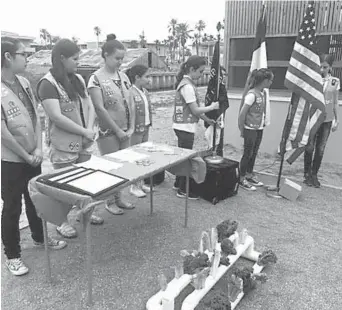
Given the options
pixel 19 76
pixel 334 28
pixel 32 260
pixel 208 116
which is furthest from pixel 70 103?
pixel 334 28

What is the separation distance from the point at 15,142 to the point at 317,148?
366 centimetres

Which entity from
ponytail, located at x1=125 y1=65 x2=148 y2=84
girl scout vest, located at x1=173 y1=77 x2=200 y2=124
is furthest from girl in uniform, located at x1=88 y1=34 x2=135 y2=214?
girl scout vest, located at x1=173 y1=77 x2=200 y2=124

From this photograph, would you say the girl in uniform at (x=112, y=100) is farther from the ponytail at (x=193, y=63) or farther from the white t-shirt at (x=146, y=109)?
the ponytail at (x=193, y=63)

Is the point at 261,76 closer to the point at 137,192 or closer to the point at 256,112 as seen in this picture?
the point at 256,112

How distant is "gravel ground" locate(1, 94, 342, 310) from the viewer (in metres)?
2.27

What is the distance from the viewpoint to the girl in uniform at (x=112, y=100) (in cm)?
309

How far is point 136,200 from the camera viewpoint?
391 centimetres

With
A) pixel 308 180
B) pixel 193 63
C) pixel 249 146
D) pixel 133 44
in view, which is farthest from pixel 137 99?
pixel 133 44

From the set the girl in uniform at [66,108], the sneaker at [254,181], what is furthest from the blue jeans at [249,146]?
the girl in uniform at [66,108]

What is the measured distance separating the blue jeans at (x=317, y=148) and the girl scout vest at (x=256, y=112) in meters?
0.80

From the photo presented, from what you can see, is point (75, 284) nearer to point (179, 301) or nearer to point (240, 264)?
point (179, 301)

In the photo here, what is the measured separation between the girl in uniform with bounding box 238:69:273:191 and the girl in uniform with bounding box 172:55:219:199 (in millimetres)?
433

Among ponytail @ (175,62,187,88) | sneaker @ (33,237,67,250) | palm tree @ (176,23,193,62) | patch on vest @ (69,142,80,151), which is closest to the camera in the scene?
patch on vest @ (69,142,80,151)

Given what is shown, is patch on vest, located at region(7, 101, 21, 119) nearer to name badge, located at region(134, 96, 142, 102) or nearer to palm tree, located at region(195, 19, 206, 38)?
name badge, located at region(134, 96, 142, 102)
